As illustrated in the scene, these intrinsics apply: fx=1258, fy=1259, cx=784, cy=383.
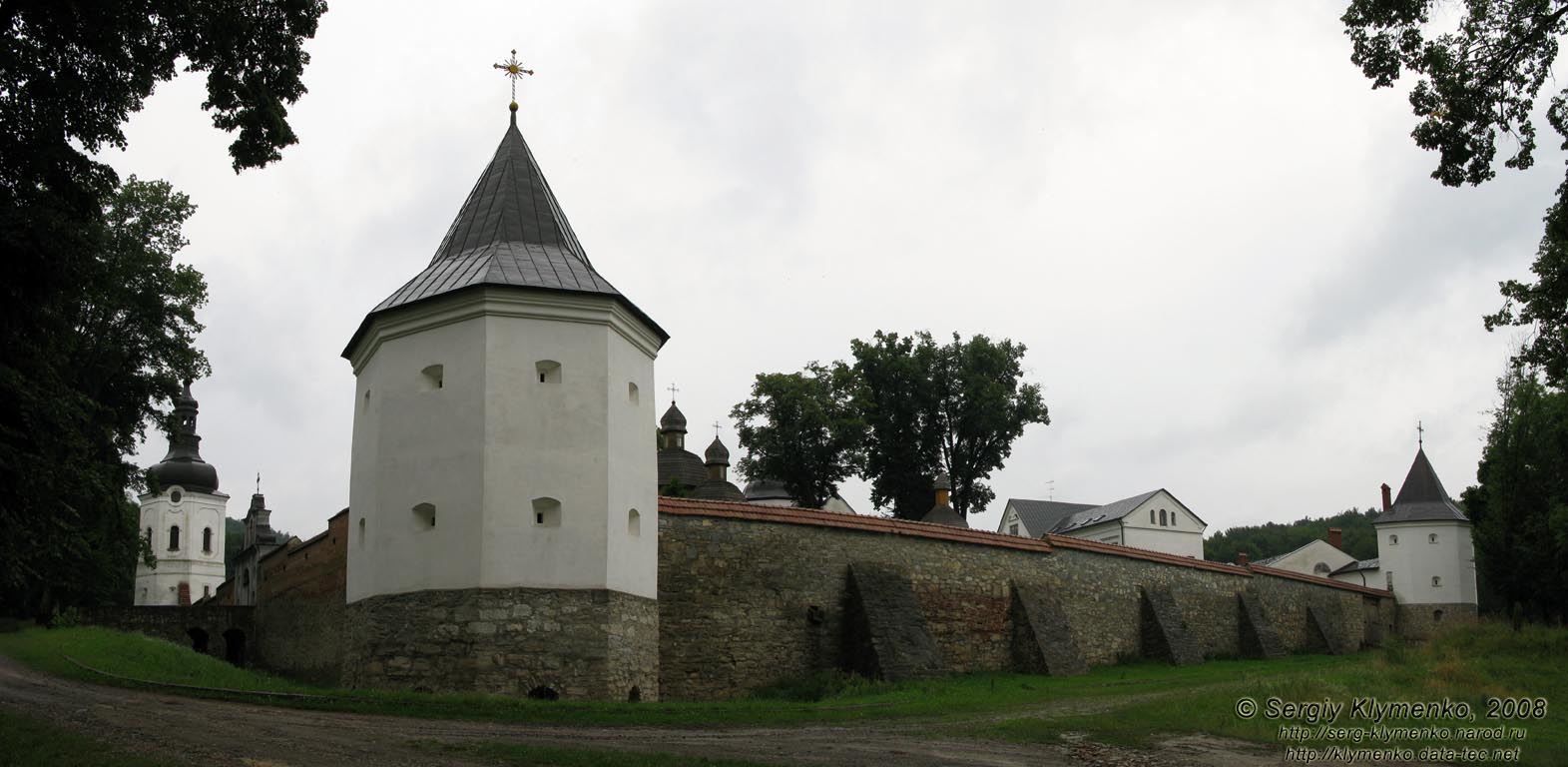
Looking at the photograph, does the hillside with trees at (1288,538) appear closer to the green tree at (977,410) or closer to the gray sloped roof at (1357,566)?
the gray sloped roof at (1357,566)

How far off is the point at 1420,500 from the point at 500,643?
46.1 meters

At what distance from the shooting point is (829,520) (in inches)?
867

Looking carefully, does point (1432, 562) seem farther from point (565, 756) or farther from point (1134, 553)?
point (565, 756)

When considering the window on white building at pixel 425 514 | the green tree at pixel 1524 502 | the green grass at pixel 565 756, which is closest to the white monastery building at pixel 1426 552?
the green tree at pixel 1524 502

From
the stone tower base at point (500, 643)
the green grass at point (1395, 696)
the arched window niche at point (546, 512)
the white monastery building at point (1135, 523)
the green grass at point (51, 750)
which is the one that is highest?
the white monastery building at point (1135, 523)

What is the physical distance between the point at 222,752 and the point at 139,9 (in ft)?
20.7

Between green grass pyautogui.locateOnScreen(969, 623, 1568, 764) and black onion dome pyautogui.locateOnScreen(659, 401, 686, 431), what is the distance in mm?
33551

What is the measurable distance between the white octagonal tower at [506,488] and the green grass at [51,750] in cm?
576

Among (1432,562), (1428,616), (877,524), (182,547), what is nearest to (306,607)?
(877,524)

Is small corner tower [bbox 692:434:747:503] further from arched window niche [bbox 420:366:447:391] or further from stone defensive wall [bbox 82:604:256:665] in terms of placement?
arched window niche [bbox 420:366:447:391]

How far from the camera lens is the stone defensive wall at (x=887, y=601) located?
65.2ft

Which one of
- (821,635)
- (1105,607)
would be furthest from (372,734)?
(1105,607)

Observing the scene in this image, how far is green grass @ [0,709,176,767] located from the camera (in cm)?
947

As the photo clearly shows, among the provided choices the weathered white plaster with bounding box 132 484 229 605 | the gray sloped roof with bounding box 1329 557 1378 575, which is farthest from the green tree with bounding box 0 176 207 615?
the gray sloped roof with bounding box 1329 557 1378 575
